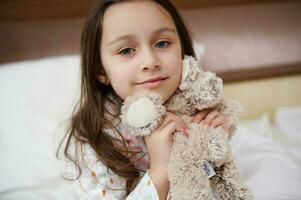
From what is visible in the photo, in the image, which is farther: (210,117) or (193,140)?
(210,117)

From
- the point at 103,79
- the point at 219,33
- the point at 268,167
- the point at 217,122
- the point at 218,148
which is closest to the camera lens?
the point at 218,148

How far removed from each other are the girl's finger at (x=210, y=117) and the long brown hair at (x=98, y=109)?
0.23 meters

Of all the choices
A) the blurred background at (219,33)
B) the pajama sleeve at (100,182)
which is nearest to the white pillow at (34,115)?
the blurred background at (219,33)

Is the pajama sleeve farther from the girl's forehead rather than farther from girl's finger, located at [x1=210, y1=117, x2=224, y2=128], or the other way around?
the girl's forehead

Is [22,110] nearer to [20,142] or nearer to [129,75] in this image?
[20,142]

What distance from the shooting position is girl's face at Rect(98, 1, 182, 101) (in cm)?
77

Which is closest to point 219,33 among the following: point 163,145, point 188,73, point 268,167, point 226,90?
point 226,90

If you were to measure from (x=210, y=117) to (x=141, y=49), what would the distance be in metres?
0.24

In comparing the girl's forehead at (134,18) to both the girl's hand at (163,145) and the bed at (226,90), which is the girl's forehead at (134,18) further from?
the bed at (226,90)

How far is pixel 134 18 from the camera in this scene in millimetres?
766

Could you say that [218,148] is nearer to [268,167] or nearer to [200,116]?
[200,116]

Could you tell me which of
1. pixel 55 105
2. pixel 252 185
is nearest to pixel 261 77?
pixel 252 185

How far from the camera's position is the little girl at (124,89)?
2.48 ft

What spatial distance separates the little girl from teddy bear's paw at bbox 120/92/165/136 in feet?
0.14
